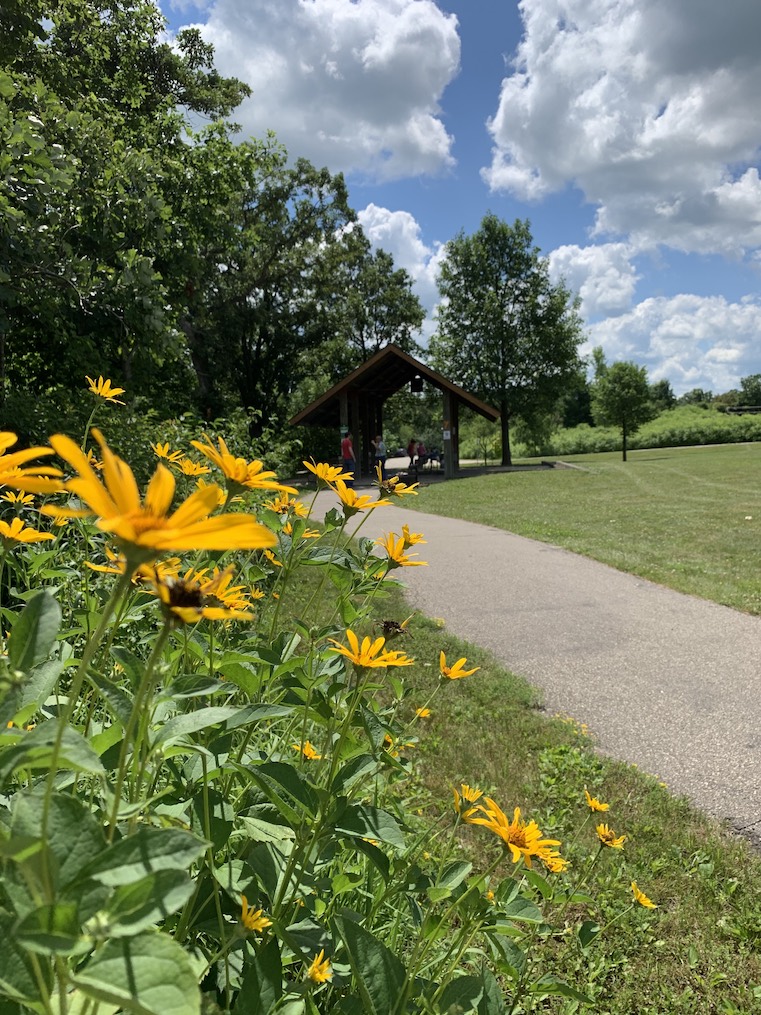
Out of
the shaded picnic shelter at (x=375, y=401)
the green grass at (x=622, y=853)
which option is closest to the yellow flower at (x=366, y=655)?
the green grass at (x=622, y=853)

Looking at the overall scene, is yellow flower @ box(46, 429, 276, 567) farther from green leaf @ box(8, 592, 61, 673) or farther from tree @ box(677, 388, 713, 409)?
tree @ box(677, 388, 713, 409)

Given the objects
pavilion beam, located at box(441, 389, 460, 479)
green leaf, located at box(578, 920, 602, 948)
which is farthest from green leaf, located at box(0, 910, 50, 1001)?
pavilion beam, located at box(441, 389, 460, 479)

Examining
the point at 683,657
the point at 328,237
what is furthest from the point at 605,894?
the point at 328,237

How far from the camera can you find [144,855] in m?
0.47

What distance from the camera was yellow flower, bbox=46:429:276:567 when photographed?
1.39ft

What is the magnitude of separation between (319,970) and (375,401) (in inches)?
810

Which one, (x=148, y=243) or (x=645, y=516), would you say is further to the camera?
(x=645, y=516)

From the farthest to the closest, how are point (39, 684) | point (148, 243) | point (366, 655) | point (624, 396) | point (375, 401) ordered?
1. point (624, 396)
2. point (375, 401)
3. point (148, 243)
4. point (366, 655)
5. point (39, 684)

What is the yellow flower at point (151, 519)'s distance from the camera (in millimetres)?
425

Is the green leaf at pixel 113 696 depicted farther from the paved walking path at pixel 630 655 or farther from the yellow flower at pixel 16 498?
the paved walking path at pixel 630 655

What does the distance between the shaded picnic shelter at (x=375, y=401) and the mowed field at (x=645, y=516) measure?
203 cm

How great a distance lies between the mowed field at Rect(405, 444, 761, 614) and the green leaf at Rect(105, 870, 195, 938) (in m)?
5.91

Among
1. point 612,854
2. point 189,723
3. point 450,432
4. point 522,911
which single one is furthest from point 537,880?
point 450,432

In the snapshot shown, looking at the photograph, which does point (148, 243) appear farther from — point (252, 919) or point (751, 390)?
point (751, 390)
